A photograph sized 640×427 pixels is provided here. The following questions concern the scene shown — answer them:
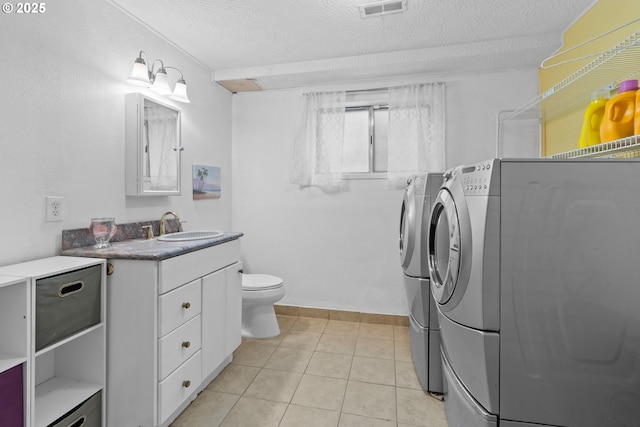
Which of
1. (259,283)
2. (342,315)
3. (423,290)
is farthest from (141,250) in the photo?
(342,315)

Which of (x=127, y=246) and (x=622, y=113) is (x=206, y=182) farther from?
(x=622, y=113)

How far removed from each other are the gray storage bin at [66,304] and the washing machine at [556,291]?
1.58m

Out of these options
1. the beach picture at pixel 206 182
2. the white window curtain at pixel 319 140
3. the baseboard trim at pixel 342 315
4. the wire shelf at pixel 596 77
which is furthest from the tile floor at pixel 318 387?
the wire shelf at pixel 596 77

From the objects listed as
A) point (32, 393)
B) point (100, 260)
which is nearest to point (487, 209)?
point (100, 260)

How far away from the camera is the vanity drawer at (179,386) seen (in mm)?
1494

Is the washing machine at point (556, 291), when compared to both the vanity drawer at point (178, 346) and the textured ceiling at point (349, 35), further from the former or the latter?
the textured ceiling at point (349, 35)

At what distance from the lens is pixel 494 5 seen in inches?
76.1

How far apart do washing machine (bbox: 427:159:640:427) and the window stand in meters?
1.97

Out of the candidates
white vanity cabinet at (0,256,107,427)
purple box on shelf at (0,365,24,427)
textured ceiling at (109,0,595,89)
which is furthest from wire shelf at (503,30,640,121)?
purple box on shelf at (0,365,24,427)

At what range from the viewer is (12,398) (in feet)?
3.61

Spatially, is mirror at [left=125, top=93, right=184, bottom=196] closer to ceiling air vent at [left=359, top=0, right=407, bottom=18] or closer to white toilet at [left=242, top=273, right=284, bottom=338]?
white toilet at [left=242, top=273, right=284, bottom=338]

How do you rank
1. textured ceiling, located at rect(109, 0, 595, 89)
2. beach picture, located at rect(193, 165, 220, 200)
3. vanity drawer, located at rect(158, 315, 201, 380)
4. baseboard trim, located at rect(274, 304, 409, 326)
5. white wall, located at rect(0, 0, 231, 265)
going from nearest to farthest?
white wall, located at rect(0, 0, 231, 265)
vanity drawer, located at rect(158, 315, 201, 380)
textured ceiling, located at rect(109, 0, 595, 89)
beach picture, located at rect(193, 165, 220, 200)
baseboard trim, located at rect(274, 304, 409, 326)

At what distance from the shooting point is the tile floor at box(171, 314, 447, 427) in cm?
167

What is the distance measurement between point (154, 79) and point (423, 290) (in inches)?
88.2
